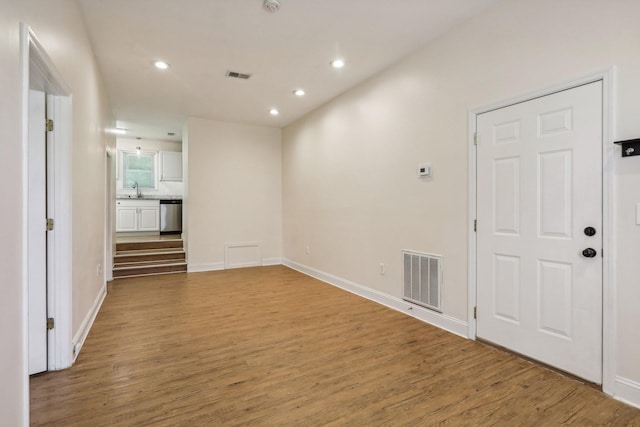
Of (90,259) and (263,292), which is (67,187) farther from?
(263,292)

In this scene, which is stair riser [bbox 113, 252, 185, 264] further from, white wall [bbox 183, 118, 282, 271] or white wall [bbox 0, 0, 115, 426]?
white wall [bbox 0, 0, 115, 426]

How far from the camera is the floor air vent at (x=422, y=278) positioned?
129 inches

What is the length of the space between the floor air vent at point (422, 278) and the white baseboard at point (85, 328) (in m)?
3.17

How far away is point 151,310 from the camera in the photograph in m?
3.78

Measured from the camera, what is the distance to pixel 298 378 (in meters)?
2.27

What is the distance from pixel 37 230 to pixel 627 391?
13.4 feet

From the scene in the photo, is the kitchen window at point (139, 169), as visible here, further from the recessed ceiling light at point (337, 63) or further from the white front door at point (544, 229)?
the white front door at point (544, 229)

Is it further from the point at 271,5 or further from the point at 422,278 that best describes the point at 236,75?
the point at 422,278

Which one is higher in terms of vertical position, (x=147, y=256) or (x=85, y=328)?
(x=147, y=256)

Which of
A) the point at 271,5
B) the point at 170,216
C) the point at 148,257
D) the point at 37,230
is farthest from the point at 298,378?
the point at 170,216

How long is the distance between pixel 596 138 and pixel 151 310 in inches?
179

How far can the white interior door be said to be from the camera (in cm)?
221

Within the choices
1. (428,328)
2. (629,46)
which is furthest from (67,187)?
(629,46)

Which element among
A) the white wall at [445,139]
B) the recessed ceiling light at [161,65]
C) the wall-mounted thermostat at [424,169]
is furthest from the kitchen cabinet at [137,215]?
the wall-mounted thermostat at [424,169]
